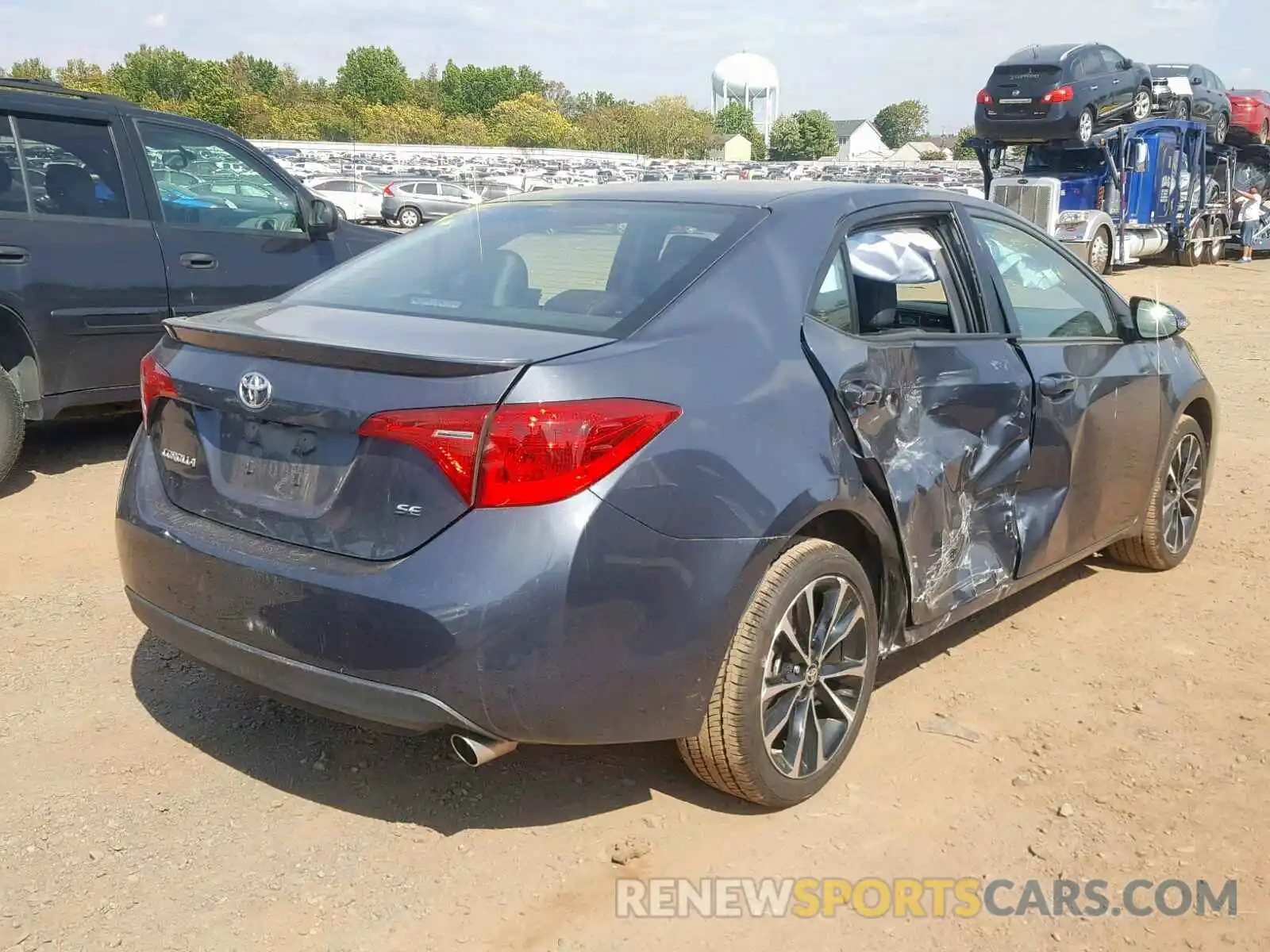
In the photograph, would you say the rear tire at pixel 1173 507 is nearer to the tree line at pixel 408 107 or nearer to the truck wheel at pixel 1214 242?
the truck wheel at pixel 1214 242

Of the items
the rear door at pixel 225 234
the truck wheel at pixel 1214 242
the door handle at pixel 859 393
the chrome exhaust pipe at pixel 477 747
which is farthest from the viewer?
the truck wheel at pixel 1214 242

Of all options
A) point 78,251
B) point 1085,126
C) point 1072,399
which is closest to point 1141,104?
point 1085,126

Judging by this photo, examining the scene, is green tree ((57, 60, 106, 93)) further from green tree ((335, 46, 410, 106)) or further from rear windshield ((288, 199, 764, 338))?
rear windshield ((288, 199, 764, 338))

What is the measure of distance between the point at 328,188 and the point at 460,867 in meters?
35.7

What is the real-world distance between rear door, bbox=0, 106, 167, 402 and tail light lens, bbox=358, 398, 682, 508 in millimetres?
4083

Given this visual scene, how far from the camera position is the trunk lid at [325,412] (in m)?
2.64

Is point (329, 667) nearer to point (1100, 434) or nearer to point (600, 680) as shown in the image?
point (600, 680)

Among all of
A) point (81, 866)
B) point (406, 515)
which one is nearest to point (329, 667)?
point (406, 515)

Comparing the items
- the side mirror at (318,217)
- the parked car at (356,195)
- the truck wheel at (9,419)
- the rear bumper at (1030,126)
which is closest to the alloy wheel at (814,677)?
the truck wheel at (9,419)

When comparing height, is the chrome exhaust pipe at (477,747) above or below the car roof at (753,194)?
below

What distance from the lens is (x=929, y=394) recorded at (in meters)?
3.55

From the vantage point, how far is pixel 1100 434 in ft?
14.3

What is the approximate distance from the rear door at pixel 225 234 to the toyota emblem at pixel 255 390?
3839mm

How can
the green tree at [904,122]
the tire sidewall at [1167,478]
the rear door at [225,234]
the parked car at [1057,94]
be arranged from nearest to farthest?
1. the tire sidewall at [1167,478]
2. the rear door at [225,234]
3. the parked car at [1057,94]
4. the green tree at [904,122]
